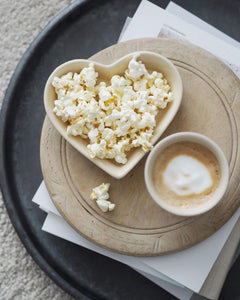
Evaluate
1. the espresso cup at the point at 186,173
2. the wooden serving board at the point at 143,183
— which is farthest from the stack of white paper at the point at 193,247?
the espresso cup at the point at 186,173

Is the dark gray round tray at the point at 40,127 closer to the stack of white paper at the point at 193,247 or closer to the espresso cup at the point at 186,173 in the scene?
the stack of white paper at the point at 193,247

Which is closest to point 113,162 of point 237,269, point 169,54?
point 169,54

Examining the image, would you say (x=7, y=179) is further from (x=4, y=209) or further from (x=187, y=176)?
(x=187, y=176)

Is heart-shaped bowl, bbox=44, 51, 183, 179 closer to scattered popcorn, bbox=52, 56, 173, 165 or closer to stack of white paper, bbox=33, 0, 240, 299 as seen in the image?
scattered popcorn, bbox=52, 56, 173, 165

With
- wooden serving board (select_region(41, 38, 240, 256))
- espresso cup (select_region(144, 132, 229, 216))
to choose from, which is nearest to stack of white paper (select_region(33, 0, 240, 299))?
wooden serving board (select_region(41, 38, 240, 256))

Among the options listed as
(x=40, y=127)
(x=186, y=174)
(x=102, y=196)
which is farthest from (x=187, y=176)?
(x=40, y=127)

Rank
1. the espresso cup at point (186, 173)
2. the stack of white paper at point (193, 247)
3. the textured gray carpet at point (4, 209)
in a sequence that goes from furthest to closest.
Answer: the textured gray carpet at point (4, 209) < the stack of white paper at point (193, 247) < the espresso cup at point (186, 173)
